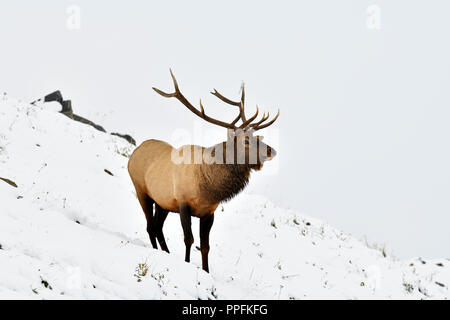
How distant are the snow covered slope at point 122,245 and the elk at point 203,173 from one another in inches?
22.1

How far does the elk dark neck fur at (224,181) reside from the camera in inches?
217

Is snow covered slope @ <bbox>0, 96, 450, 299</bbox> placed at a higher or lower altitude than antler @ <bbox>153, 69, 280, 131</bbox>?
lower

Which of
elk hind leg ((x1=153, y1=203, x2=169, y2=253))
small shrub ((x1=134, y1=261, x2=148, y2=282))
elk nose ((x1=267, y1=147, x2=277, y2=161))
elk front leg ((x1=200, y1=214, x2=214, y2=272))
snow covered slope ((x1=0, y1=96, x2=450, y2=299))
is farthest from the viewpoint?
elk hind leg ((x1=153, y1=203, x2=169, y2=253))

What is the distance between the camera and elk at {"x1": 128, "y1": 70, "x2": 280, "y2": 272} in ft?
18.1

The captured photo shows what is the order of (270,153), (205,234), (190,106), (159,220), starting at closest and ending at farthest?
(270,153), (205,234), (190,106), (159,220)

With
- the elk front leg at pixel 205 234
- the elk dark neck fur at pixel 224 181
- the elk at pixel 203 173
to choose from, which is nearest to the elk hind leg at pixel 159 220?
the elk at pixel 203 173

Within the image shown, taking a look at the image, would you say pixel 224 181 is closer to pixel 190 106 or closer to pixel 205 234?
pixel 205 234

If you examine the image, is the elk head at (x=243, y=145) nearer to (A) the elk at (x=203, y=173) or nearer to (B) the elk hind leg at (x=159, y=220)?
(A) the elk at (x=203, y=173)

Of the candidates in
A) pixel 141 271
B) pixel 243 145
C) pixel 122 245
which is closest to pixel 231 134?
pixel 243 145

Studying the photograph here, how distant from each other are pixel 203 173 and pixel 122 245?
4.53 feet

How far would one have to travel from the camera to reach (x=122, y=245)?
17.2ft

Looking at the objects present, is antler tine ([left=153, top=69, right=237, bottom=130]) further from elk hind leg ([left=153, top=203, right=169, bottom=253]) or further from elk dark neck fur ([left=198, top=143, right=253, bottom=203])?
elk hind leg ([left=153, top=203, right=169, bottom=253])

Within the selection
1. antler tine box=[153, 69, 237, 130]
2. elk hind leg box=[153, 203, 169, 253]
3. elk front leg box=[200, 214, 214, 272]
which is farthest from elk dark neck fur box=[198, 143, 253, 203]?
elk hind leg box=[153, 203, 169, 253]
